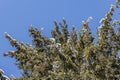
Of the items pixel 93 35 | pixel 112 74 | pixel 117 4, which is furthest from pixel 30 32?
pixel 112 74

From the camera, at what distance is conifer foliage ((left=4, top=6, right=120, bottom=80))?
12.0 meters

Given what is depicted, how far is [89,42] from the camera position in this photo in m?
13.4

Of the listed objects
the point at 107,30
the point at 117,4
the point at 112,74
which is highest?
the point at 117,4

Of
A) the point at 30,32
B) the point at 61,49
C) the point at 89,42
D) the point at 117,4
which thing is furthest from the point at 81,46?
the point at 30,32

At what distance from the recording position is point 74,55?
43.0ft

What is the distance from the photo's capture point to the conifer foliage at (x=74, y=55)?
39.2 ft

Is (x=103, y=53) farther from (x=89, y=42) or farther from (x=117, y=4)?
(x=117, y=4)

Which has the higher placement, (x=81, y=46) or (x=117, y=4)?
(x=117, y=4)

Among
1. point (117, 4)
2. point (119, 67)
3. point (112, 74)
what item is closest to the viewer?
point (112, 74)

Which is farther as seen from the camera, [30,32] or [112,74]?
[30,32]

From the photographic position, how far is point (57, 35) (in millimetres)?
16703

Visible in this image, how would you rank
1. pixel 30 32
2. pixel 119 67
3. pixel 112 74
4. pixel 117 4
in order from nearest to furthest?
pixel 112 74 → pixel 119 67 → pixel 117 4 → pixel 30 32

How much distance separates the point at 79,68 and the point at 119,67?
60.7 inches

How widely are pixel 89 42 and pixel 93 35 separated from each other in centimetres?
107
